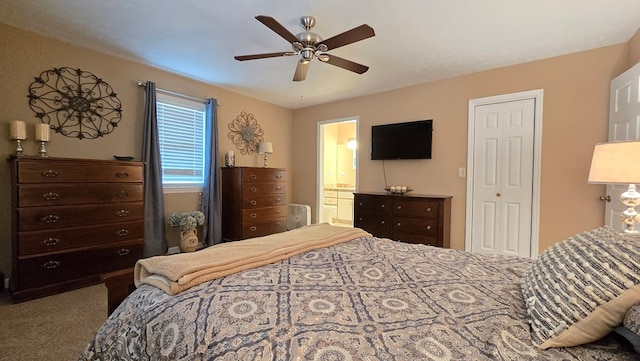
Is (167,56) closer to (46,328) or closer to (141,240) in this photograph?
(141,240)

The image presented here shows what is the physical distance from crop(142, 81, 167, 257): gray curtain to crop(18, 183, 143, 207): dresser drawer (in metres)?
0.42

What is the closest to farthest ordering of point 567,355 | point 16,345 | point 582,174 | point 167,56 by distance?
point 567,355 < point 16,345 < point 582,174 < point 167,56

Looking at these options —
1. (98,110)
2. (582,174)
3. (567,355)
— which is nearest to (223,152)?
(98,110)

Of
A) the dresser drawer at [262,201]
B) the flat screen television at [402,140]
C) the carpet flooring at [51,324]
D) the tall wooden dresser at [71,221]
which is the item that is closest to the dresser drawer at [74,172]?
the tall wooden dresser at [71,221]

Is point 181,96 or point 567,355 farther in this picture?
point 181,96

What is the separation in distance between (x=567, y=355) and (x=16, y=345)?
292 cm

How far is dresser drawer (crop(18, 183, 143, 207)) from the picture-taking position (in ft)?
7.66

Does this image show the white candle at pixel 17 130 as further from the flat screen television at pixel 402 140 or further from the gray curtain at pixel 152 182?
the flat screen television at pixel 402 140

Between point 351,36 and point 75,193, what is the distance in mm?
2907

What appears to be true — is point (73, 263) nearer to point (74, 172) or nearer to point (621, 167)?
point (74, 172)

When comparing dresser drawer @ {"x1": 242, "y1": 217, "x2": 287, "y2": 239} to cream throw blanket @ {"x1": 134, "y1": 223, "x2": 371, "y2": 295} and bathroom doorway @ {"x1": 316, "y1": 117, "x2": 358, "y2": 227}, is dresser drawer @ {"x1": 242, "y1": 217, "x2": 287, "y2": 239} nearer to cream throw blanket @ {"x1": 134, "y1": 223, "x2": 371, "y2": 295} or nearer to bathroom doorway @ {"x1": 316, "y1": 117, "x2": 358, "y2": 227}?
bathroom doorway @ {"x1": 316, "y1": 117, "x2": 358, "y2": 227}

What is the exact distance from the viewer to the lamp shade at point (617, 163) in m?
1.60

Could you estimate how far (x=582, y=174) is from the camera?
2965 mm

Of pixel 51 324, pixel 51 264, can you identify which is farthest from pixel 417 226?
pixel 51 264
